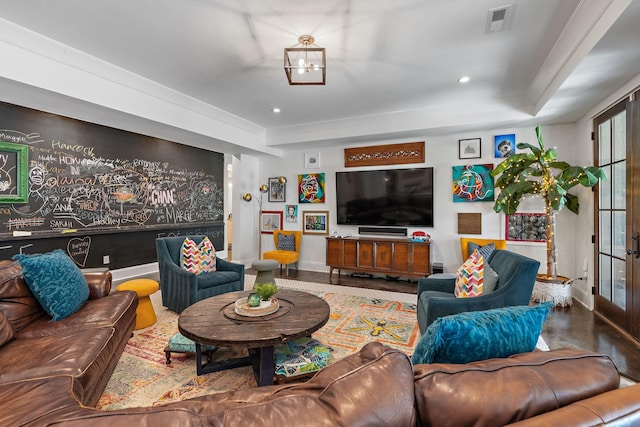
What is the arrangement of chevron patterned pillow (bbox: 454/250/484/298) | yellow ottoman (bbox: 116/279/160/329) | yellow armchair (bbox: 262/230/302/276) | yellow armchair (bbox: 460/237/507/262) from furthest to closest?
yellow armchair (bbox: 262/230/302/276), yellow armchair (bbox: 460/237/507/262), yellow ottoman (bbox: 116/279/160/329), chevron patterned pillow (bbox: 454/250/484/298)

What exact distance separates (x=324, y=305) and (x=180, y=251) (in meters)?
2.13

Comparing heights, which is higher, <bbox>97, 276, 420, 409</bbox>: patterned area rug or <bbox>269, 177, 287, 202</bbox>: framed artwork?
<bbox>269, 177, 287, 202</bbox>: framed artwork

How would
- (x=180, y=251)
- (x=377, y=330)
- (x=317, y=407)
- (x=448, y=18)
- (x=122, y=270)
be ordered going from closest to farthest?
1. (x=317, y=407)
2. (x=448, y=18)
3. (x=377, y=330)
4. (x=180, y=251)
5. (x=122, y=270)

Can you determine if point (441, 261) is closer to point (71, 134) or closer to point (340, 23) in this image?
point (340, 23)

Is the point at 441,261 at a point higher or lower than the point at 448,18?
lower

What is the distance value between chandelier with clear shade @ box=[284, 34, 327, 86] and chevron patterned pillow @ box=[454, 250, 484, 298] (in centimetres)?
205

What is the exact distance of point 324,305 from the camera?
95.7 inches

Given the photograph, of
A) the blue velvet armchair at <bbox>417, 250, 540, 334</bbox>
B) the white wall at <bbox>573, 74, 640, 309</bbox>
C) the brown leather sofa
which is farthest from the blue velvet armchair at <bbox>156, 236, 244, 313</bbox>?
the white wall at <bbox>573, 74, 640, 309</bbox>

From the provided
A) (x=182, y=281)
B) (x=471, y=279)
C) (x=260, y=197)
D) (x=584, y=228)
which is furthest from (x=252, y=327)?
(x=260, y=197)

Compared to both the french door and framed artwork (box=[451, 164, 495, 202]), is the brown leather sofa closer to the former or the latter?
the french door

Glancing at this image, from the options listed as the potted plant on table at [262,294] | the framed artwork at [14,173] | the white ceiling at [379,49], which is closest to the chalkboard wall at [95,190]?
the framed artwork at [14,173]

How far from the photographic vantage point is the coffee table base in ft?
6.36

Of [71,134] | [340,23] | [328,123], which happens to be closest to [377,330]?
[340,23]

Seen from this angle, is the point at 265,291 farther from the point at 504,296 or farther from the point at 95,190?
the point at 95,190
